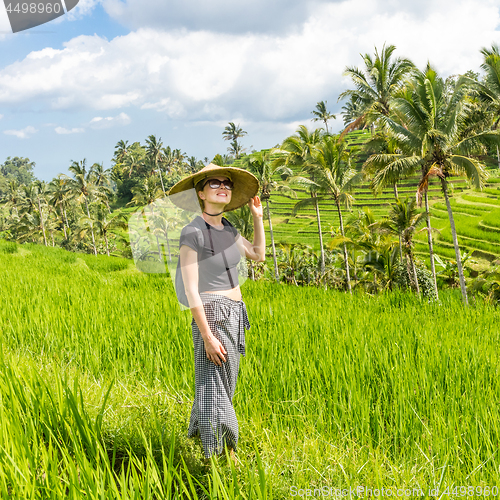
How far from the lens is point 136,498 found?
126 cm

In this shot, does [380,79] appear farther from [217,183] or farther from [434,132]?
[217,183]

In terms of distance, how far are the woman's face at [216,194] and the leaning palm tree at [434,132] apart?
14.8 meters

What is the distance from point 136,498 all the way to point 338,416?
1461 mm

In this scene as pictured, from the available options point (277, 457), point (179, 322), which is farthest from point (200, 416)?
point (179, 322)

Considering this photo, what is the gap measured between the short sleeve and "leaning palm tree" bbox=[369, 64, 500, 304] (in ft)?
49.3

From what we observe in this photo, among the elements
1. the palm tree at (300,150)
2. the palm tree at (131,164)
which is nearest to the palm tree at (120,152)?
the palm tree at (131,164)

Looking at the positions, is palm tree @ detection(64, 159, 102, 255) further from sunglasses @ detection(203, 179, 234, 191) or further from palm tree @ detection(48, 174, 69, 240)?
sunglasses @ detection(203, 179, 234, 191)

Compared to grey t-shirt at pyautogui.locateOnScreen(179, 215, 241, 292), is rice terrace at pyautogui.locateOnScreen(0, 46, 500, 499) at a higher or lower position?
lower

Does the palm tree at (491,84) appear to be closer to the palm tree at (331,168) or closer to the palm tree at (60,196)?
the palm tree at (331,168)

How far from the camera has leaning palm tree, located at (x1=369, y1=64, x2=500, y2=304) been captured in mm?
14617

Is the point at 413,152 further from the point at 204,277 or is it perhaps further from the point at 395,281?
the point at 204,277

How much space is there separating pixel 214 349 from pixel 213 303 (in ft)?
0.73

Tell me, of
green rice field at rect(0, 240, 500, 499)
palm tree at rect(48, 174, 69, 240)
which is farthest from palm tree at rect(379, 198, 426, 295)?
palm tree at rect(48, 174, 69, 240)

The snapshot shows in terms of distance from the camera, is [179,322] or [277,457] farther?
[179,322]
